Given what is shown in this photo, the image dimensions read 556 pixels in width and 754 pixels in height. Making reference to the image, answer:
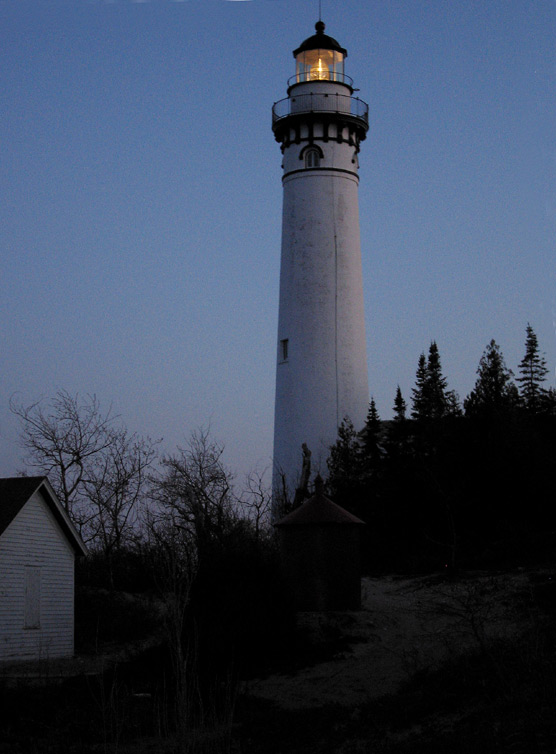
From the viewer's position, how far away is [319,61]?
40.9 meters

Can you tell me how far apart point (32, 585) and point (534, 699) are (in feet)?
49.9

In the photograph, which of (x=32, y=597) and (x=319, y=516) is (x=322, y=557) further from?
(x=32, y=597)

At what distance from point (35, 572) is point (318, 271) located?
16.4m

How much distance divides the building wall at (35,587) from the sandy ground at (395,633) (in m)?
6.39

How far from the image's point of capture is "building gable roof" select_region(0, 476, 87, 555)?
26.5 m

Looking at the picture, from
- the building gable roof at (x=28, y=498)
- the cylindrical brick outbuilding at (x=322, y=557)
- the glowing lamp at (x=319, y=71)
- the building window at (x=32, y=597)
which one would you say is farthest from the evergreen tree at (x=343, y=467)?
the glowing lamp at (x=319, y=71)

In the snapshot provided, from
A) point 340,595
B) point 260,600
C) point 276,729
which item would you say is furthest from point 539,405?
point 276,729

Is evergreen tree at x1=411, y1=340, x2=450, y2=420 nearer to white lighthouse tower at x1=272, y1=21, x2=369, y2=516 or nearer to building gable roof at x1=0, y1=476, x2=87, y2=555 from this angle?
white lighthouse tower at x1=272, y1=21, x2=369, y2=516

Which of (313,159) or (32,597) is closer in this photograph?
(32,597)

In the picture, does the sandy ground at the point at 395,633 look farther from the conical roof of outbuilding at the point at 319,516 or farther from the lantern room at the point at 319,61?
the lantern room at the point at 319,61

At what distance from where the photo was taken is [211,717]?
17.6m

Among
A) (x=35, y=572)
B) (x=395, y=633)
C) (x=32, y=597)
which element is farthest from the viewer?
(x=35, y=572)

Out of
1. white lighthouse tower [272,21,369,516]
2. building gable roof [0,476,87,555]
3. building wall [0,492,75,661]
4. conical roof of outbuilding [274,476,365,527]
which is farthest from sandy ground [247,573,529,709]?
white lighthouse tower [272,21,369,516]

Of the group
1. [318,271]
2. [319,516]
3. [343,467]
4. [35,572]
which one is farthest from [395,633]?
[318,271]
